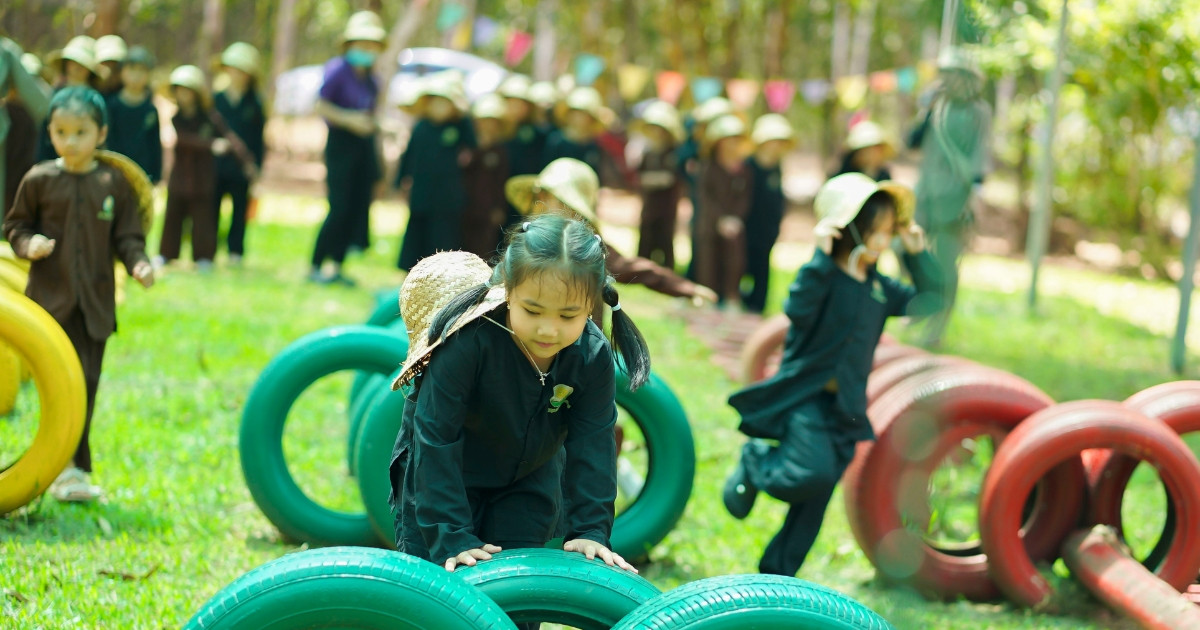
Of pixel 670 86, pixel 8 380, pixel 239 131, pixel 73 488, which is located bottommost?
pixel 73 488

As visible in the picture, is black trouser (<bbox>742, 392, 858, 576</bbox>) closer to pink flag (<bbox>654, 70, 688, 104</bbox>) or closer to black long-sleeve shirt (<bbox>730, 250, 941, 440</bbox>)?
black long-sleeve shirt (<bbox>730, 250, 941, 440</bbox>)

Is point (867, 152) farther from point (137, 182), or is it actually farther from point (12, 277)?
point (12, 277)

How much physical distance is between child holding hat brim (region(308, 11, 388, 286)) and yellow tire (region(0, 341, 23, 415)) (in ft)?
16.2

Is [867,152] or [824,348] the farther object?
[867,152]

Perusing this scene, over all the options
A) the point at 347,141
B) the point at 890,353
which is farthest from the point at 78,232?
the point at 347,141

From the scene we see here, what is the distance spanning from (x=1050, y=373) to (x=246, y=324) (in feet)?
19.1

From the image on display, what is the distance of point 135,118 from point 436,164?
235cm

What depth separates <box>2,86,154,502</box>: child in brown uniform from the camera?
4.45m

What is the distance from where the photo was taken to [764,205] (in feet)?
36.6

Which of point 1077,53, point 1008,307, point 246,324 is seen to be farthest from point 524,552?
point 1077,53

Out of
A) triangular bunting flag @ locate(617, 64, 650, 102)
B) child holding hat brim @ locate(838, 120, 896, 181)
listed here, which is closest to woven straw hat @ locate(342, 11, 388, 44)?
child holding hat brim @ locate(838, 120, 896, 181)

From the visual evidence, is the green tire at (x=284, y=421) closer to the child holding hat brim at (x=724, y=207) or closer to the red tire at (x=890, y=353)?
the red tire at (x=890, y=353)

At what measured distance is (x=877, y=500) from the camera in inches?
174

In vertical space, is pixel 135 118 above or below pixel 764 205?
above
